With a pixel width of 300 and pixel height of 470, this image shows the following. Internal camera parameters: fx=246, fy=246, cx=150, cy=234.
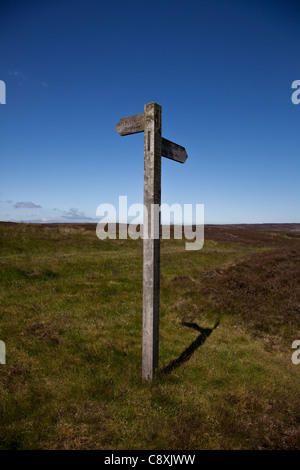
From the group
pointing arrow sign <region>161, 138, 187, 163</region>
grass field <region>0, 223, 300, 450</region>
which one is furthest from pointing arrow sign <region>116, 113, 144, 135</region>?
grass field <region>0, 223, 300, 450</region>

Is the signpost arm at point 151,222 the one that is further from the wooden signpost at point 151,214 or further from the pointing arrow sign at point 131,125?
the pointing arrow sign at point 131,125

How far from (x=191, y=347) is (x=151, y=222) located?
157 inches

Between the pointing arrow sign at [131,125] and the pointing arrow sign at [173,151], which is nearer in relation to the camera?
the pointing arrow sign at [131,125]

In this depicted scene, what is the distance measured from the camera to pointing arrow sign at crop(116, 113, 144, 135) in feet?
15.3

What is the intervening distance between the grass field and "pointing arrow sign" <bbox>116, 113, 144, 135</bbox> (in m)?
4.91

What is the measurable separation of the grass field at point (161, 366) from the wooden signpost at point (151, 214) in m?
0.86

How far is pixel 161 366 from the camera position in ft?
18.1

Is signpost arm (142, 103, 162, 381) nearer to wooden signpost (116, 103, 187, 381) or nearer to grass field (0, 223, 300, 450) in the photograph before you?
wooden signpost (116, 103, 187, 381)

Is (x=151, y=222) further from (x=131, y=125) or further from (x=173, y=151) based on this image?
(x=131, y=125)

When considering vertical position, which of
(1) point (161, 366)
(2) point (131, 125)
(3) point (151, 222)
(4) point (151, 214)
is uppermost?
(2) point (131, 125)

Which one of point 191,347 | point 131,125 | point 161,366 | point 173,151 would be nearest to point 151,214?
point 173,151

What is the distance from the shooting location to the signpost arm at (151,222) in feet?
14.8

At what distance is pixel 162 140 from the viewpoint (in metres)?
4.76

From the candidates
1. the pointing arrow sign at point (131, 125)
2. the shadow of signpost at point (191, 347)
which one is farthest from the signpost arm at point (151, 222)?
the shadow of signpost at point (191, 347)
